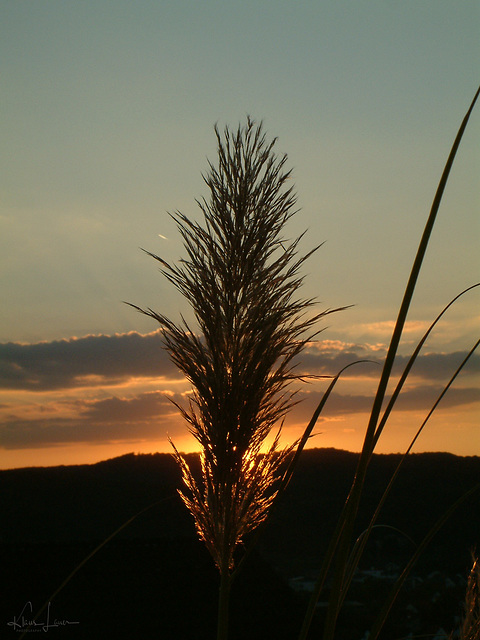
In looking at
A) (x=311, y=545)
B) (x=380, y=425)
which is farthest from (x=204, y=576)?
(x=380, y=425)

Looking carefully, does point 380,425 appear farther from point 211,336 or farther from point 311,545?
point 311,545

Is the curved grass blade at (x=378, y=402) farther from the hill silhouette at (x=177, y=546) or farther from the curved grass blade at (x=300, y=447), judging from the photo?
the hill silhouette at (x=177, y=546)

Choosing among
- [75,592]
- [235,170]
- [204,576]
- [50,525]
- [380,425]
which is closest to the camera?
[380,425]

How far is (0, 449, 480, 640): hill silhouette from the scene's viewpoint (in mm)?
5531

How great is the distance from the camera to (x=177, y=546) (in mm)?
6559

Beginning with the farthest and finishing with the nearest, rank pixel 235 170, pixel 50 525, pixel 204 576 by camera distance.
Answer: pixel 50 525 < pixel 204 576 < pixel 235 170

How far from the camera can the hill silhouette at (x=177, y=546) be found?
5531 mm

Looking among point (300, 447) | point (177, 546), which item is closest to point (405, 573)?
point (300, 447)

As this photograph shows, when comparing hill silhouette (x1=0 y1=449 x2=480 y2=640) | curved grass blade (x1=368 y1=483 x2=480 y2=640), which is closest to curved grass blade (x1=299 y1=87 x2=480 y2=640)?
curved grass blade (x1=368 y1=483 x2=480 y2=640)

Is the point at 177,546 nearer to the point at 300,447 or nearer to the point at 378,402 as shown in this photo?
the point at 300,447

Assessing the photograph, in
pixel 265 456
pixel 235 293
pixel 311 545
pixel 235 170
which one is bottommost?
pixel 311 545

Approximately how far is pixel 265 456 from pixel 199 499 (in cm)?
27

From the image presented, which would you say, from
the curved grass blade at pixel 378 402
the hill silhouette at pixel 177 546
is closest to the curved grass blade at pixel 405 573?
the curved grass blade at pixel 378 402

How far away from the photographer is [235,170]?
194 cm
